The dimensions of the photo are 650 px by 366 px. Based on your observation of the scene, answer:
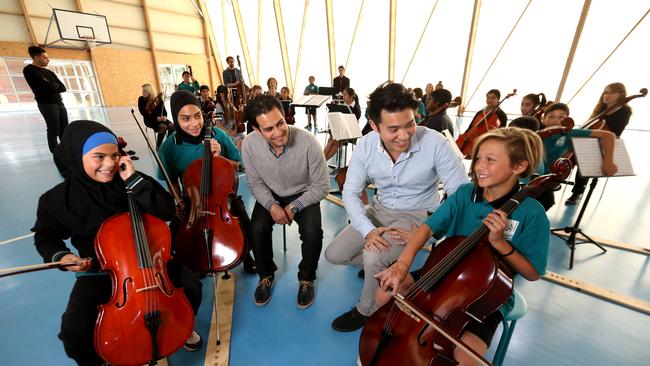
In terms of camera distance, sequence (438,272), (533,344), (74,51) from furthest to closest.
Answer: (74,51), (533,344), (438,272)

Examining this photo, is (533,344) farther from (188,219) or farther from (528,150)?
(188,219)

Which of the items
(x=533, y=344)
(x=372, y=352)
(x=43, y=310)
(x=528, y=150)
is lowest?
(x=533, y=344)

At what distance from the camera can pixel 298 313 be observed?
1.79m

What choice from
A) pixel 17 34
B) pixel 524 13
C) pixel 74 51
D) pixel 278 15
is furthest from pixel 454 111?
pixel 17 34

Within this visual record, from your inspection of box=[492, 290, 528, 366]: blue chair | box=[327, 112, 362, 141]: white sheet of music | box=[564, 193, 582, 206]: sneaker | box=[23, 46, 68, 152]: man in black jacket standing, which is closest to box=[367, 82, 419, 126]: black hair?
box=[492, 290, 528, 366]: blue chair

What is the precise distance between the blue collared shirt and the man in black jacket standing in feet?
15.9

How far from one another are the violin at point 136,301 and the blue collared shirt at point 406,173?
995 millimetres

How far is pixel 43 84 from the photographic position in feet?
13.2

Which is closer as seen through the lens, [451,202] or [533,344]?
[451,202]

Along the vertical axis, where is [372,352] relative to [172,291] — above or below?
below

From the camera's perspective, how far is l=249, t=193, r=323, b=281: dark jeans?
1.92 meters

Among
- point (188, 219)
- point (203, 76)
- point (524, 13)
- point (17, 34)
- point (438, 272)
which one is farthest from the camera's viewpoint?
point (203, 76)

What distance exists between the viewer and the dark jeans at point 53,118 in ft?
13.7

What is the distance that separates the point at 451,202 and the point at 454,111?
1114 centimetres
